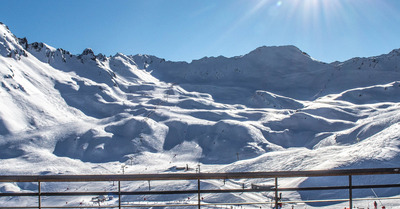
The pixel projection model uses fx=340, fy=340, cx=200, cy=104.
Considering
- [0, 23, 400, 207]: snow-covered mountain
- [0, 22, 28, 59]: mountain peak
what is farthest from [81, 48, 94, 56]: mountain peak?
[0, 22, 28, 59]: mountain peak

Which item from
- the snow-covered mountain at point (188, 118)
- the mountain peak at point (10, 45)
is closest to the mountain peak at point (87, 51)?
the snow-covered mountain at point (188, 118)

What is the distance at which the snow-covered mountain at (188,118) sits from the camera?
7581 centimetres

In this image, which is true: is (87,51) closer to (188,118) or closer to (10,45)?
(10,45)

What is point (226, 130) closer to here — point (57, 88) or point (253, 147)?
point (253, 147)

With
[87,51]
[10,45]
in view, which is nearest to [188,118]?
[10,45]

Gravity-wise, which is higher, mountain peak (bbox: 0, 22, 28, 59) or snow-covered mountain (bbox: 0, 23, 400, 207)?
mountain peak (bbox: 0, 22, 28, 59)

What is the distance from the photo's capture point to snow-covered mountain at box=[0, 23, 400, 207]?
2985 inches

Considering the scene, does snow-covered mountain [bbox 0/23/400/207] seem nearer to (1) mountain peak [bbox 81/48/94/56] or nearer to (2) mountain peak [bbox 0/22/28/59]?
(2) mountain peak [bbox 0/22/28/59]

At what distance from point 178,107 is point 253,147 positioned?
4614cm

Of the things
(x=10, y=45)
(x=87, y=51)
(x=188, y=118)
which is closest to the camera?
(x=188, y=118)

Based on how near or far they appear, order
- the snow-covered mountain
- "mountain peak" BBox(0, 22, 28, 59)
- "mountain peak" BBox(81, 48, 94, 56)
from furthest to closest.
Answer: "mountain peak" BBox(81, 48, 94, 56) < "mountain peak" BBox(0, 22, 28, 59) < the snow-covered mountain

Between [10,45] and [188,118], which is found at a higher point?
[10,45]

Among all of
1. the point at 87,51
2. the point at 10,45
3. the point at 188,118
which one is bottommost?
the point at 188,118

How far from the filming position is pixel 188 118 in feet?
372
